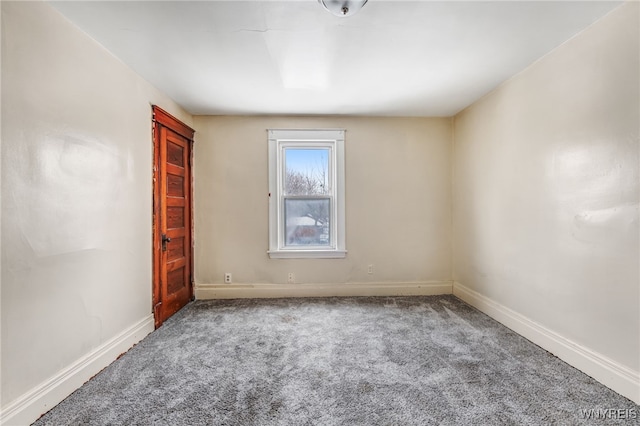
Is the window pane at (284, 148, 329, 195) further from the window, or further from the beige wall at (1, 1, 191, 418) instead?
the beige wall at (1, 1, 191, 418)

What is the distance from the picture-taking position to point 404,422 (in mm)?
1446

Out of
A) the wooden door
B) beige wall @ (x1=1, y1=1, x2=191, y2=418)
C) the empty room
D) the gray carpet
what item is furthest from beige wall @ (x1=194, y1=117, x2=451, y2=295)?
beige wall @ (x1=1, y1=1, x2=191, y2=418)

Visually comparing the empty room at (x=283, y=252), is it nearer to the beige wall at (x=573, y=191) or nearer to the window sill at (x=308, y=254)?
the beige wall at (x=573, y=191)

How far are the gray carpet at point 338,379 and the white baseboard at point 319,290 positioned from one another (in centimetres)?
71

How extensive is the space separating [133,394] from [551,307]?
300 centimetres

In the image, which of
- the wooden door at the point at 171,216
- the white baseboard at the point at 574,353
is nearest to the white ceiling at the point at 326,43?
the wooden door at the point at 171,216

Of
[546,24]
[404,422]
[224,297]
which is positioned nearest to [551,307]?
[404,422]

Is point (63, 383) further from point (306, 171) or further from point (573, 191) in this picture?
point (573, 191)

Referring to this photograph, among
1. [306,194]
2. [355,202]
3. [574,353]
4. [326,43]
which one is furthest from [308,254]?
[574,353]

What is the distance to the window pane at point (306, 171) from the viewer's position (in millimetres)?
3631

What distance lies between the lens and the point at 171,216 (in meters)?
3.01

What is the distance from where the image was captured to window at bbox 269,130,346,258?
140 inches

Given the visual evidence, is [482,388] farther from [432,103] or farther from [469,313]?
[432,103]

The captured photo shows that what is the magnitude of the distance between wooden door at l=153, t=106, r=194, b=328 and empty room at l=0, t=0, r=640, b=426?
0.03 m
